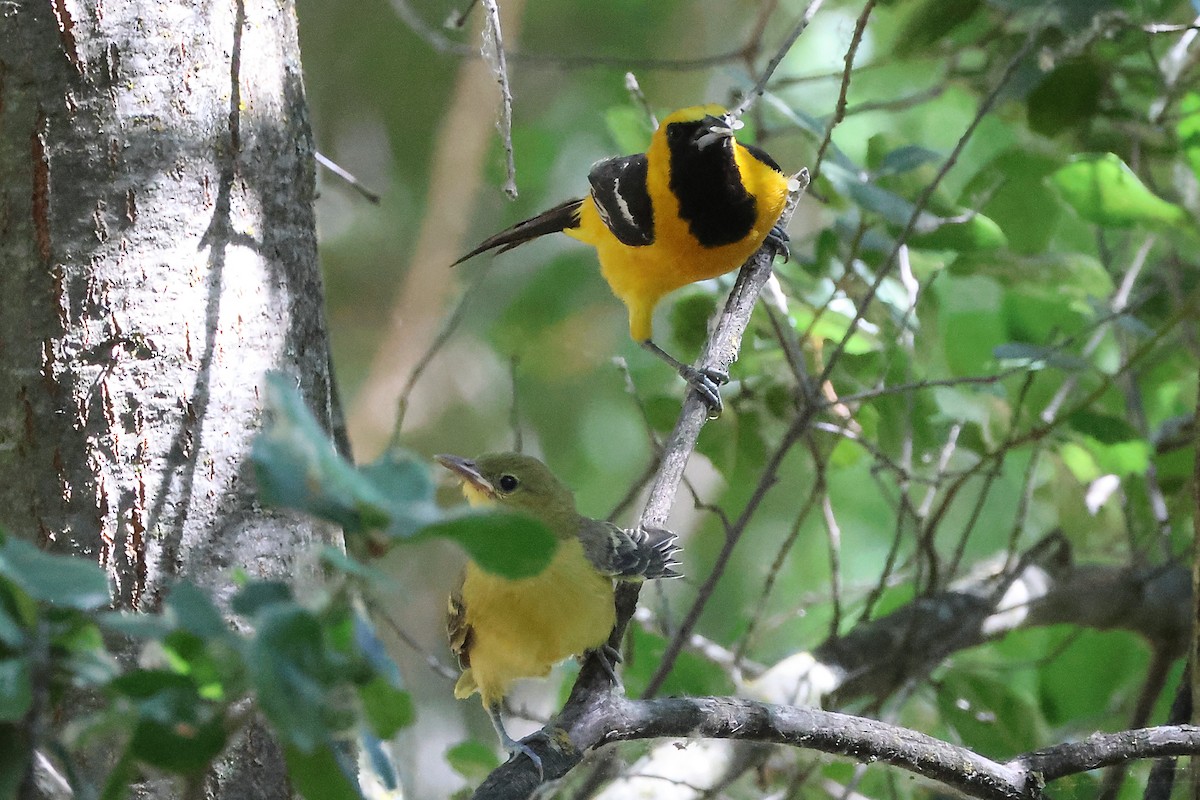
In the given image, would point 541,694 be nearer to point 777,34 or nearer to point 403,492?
point 777,34

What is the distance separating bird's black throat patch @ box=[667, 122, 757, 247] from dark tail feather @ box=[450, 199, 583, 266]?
0.47m

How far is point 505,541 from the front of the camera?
1.80 ft

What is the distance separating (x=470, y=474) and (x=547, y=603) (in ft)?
1.24

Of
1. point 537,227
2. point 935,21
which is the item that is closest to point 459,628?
point 537,227

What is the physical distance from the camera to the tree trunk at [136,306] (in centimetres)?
117

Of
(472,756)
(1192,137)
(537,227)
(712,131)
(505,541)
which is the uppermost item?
(537,227)

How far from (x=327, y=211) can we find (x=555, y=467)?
5.17 ft

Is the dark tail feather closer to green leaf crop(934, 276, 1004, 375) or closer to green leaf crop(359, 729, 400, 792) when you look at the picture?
green leaf crop(934, 276, 1004, 375)

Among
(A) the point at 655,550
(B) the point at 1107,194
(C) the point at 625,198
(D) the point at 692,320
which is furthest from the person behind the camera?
(C) the point at 625,198

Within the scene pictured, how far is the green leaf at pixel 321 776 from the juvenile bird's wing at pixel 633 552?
923mm

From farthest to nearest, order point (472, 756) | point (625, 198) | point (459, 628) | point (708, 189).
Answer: point (625, 198)
point (708, 189)
point (472, 756)
point (459, 628)

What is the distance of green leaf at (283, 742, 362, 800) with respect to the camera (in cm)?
62

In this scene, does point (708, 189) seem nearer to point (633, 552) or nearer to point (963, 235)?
point (963, 235)

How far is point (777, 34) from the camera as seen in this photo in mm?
4977
